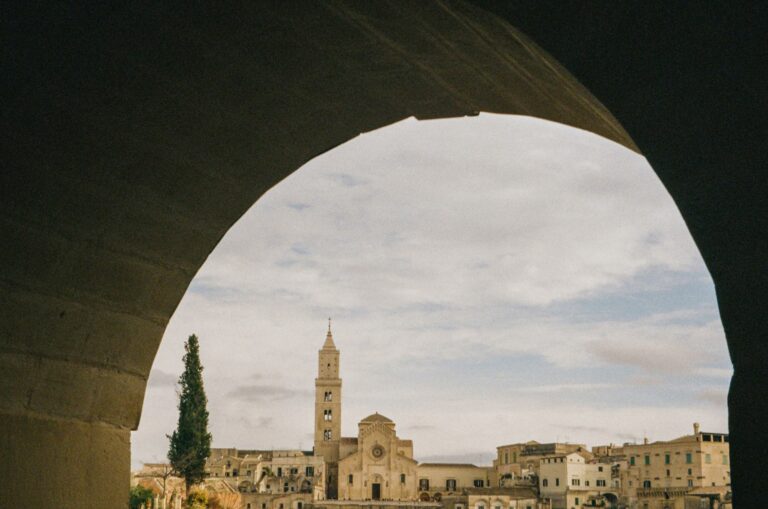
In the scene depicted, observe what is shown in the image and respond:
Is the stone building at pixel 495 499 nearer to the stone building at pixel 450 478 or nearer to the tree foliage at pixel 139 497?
the stone building at pixel 450 478

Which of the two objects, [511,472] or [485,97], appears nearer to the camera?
[485,97]

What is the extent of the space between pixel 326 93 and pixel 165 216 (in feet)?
3.41

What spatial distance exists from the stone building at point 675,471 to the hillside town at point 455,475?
0.29 ft

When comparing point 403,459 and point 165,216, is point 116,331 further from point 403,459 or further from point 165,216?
point 403,459

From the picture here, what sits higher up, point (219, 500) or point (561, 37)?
point (561, 37)

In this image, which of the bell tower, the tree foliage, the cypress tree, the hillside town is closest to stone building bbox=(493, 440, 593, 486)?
the hillside town

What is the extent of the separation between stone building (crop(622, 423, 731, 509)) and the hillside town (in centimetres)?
9

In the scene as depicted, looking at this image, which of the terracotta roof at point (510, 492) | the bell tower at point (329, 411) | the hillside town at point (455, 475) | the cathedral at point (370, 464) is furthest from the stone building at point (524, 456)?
the bell tower at point (329, 411)

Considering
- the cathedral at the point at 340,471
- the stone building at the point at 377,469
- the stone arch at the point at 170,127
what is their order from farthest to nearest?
the stone building at the point at 377,469, the cathedral at the point at 340,471, the stone arch at the point at 170,127

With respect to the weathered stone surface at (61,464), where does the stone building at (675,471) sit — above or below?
below

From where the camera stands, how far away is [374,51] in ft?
11.2

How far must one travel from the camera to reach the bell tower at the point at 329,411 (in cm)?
8625

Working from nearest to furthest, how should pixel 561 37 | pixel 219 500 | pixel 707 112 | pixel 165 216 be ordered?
pixel 707 112, pixel 561 37, pixel 165 216, pixel 219 500

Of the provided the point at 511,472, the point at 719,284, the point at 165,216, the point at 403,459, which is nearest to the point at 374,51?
the point at 165,216
